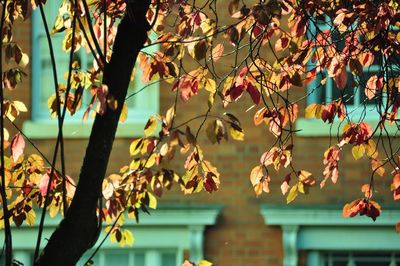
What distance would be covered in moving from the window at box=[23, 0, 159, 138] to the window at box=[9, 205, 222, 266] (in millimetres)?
926

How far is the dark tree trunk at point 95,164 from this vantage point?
5.97 m

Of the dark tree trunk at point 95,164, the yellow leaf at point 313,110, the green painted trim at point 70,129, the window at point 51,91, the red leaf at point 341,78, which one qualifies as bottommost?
the dark tree trunk at point 95,164

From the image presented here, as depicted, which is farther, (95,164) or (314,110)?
(314,110)

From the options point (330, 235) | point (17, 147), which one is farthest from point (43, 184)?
point (330, 235)

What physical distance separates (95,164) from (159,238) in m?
8.22

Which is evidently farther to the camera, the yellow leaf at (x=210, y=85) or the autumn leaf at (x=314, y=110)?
the autumn leaf at (x=314, y=110)

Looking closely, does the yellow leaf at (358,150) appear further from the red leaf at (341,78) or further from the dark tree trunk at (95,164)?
the dark tree trunk at (95,164)

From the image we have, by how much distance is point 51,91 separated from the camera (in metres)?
14.6

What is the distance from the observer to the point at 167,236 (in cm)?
1419

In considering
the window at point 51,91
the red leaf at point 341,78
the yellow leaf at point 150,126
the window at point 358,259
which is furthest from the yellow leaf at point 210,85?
the window at point 358,259

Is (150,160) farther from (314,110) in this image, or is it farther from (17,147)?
(314,110)

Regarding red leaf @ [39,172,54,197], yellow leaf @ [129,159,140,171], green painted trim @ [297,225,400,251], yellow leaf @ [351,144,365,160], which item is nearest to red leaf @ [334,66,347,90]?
yellow leaf @ [351,144,365,160]

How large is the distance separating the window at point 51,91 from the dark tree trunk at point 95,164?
26.6 ft

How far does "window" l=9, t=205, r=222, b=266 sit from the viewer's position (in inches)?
554
